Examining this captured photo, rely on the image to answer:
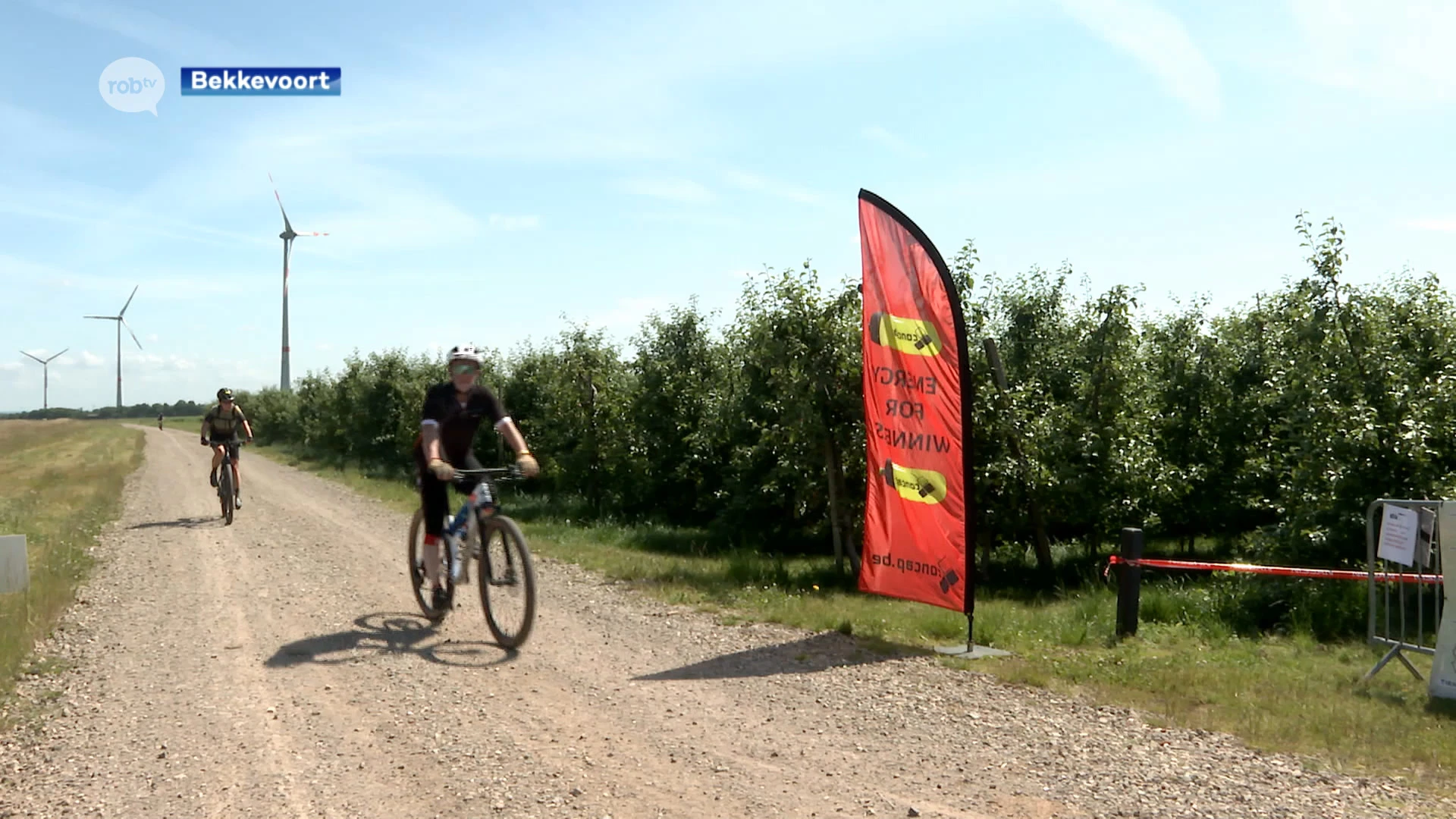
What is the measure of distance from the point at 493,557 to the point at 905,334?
382 cm

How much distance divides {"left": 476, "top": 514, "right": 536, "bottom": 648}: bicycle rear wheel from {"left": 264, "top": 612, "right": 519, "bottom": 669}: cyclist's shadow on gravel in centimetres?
16

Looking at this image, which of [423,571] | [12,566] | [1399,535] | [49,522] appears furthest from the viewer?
[49,522]

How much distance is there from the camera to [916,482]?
851cm

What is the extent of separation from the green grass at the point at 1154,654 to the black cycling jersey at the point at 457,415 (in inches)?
117

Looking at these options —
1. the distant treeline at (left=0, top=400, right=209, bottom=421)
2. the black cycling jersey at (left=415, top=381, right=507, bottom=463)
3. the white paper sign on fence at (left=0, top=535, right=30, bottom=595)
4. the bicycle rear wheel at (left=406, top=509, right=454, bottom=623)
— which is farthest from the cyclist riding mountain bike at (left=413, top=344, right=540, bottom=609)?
the distant treeline at (left=0, top=400, right=209, bottom=421)

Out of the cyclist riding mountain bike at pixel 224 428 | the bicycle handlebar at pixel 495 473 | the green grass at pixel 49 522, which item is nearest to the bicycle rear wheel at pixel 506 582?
the bicycle handlebar at pixel 495 473

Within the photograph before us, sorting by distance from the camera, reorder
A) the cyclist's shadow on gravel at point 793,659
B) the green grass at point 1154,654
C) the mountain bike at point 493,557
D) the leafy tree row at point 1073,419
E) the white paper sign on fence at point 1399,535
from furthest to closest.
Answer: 1. the leafy tree row at point 1073,419
2. the white paper sign on fence at point 1399,535
3. the mountain bike at point 493,557
4. the cyclist's shadow on gravel at point 793,659
5. the green grass at point 1154,654

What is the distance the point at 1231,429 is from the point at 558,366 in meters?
15.8

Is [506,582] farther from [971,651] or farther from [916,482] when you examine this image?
[971,651]

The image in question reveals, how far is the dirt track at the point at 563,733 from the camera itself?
4.62 m

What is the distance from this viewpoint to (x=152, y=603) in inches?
364

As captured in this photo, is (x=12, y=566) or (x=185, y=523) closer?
(x=12, y=566)

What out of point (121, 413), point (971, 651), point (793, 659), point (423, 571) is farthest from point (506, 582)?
point (121, 413)

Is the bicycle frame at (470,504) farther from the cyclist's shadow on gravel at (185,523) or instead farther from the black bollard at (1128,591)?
the cyclist's shadow on gravel at (185,523)
